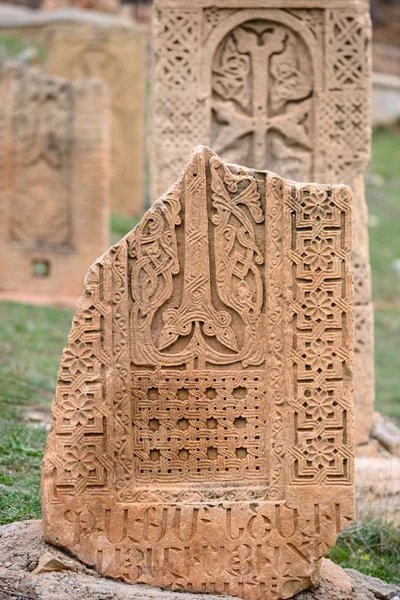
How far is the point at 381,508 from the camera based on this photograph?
5.19m

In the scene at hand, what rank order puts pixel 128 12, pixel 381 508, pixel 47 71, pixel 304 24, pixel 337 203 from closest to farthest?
1. pixel 337 203
2. pixel 381 508
3. pixel 304 24
4. pixel 47 71
5. pixel 128 12

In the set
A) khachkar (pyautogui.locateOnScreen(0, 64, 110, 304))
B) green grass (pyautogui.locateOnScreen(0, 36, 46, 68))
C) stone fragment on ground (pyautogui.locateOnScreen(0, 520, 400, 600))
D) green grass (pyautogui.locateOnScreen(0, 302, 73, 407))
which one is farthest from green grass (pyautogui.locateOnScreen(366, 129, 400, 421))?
green grass (pyautogui.locateOnScreen(0, 36, 46, 68))

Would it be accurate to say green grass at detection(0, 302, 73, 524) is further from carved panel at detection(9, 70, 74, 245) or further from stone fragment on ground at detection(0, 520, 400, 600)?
carved panel at detection(9, 70, 74, 245)

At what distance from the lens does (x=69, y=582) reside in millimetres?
3654

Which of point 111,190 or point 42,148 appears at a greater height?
point 111,190

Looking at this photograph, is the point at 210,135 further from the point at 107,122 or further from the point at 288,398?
the point at 107,122

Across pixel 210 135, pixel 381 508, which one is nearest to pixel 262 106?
pixel 210 135

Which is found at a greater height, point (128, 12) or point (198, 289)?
point (128, 12)

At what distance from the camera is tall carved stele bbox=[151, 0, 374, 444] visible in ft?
20.3

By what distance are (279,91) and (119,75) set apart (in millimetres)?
8781

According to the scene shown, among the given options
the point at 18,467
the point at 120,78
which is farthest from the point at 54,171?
the point at 18,467

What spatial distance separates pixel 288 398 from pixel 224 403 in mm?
232

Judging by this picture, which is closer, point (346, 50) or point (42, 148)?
point (346, 50)

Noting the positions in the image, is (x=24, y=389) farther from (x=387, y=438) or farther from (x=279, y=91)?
(x=279, y=91)
